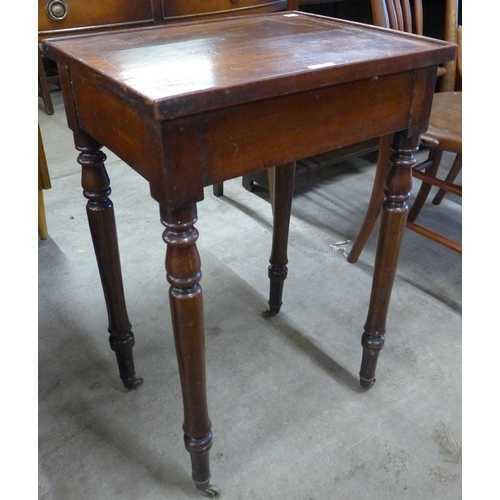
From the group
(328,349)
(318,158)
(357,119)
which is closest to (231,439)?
(328,349)

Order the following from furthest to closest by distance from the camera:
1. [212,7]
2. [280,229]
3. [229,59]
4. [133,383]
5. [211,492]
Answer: [212,7]
[280,229]
[133,383]
[211,492]
[229,59]

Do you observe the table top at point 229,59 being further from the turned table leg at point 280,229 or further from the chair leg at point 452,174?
the chair leg at point 452,174

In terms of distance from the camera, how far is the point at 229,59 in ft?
2.56

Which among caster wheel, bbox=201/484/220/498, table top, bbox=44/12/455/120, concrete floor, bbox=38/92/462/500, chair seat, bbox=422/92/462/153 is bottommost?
caster wheel, bbox=201/484/220/498

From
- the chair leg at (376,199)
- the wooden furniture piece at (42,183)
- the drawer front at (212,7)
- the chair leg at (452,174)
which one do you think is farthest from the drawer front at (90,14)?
the chair leg at (452,174)

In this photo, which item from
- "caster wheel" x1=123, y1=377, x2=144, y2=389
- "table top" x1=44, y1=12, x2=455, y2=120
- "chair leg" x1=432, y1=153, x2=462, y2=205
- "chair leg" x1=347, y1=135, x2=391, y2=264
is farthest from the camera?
"chair leg" x1=432, y1=153, x2=462, y2=205

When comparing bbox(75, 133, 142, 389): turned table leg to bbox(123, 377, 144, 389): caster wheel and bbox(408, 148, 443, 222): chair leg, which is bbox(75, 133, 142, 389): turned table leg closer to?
bbox(123, 377, 144, 389): caster wheel

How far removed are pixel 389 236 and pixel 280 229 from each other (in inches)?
14.2

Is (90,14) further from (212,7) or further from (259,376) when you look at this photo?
(259,376)

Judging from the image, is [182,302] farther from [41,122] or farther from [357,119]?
[41,122]

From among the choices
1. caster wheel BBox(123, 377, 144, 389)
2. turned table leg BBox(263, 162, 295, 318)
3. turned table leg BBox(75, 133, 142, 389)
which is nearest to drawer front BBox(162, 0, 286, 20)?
turned table leg BBox(263, 162, 295, 318)

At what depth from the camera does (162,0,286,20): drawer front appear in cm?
150

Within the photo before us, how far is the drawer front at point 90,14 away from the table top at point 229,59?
18.9 inches

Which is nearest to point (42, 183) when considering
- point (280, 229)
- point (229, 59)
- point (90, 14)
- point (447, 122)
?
point (90, 14)
